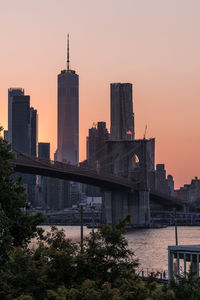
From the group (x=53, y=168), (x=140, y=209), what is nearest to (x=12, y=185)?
(x=53, y=168)

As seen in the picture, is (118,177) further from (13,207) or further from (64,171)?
(13,207)

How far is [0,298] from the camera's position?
1820cm

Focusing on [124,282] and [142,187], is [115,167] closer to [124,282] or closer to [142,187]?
[142,187]

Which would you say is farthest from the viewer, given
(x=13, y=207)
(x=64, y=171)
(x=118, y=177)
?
(x=118, y=177)

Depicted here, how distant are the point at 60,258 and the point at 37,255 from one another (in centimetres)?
299

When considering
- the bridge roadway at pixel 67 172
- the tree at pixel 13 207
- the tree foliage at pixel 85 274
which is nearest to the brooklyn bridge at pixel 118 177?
the bridge roadway at pixel 67 172

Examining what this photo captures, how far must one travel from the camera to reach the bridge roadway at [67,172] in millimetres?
99438

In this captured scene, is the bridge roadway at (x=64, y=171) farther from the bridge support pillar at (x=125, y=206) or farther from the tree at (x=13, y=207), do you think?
the tree at (x=13, y=207)

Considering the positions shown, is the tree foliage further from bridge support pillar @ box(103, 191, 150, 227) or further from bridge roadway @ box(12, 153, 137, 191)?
bridge support pillar @ box(103, 191, 150, 227)

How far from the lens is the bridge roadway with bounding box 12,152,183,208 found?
3915 inches


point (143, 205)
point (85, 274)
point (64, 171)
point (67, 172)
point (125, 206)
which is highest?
point (64, 171)

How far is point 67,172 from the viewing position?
109938mm

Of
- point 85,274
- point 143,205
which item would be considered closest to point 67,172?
point 143,205

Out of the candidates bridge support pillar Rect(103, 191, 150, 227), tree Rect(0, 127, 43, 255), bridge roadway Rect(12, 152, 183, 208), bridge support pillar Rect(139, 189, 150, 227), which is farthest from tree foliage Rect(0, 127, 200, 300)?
bridge support pillar Rect(139, 189, 150, 227)
